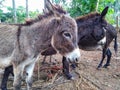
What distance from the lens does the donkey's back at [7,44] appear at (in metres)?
2.96

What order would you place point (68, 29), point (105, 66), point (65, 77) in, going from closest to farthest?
point (68, 29) < point (65, 77) < point (105, 66)

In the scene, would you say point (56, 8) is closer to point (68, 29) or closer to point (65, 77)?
point (68, 29)

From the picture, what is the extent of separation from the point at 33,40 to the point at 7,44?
0.39m

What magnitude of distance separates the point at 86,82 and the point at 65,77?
18.7 inches

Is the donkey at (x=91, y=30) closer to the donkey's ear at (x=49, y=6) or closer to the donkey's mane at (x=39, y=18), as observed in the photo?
the donkey's mane at (x=39, y=18)

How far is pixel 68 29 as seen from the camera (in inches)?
106

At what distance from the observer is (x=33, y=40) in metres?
2.97

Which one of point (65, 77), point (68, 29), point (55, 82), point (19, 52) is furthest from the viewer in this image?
point (65, 77)

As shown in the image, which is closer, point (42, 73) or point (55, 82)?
point (55, 82)

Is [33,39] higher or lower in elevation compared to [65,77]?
higher

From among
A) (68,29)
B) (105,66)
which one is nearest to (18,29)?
(68,29)

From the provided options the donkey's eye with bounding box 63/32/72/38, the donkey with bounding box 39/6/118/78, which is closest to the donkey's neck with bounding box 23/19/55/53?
the donkey's eye with bounding box 63/32/72/38

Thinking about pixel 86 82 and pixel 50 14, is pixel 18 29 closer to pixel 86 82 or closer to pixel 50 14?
pixel 50 14

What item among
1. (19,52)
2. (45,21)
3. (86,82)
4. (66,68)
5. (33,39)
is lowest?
(86,82)
